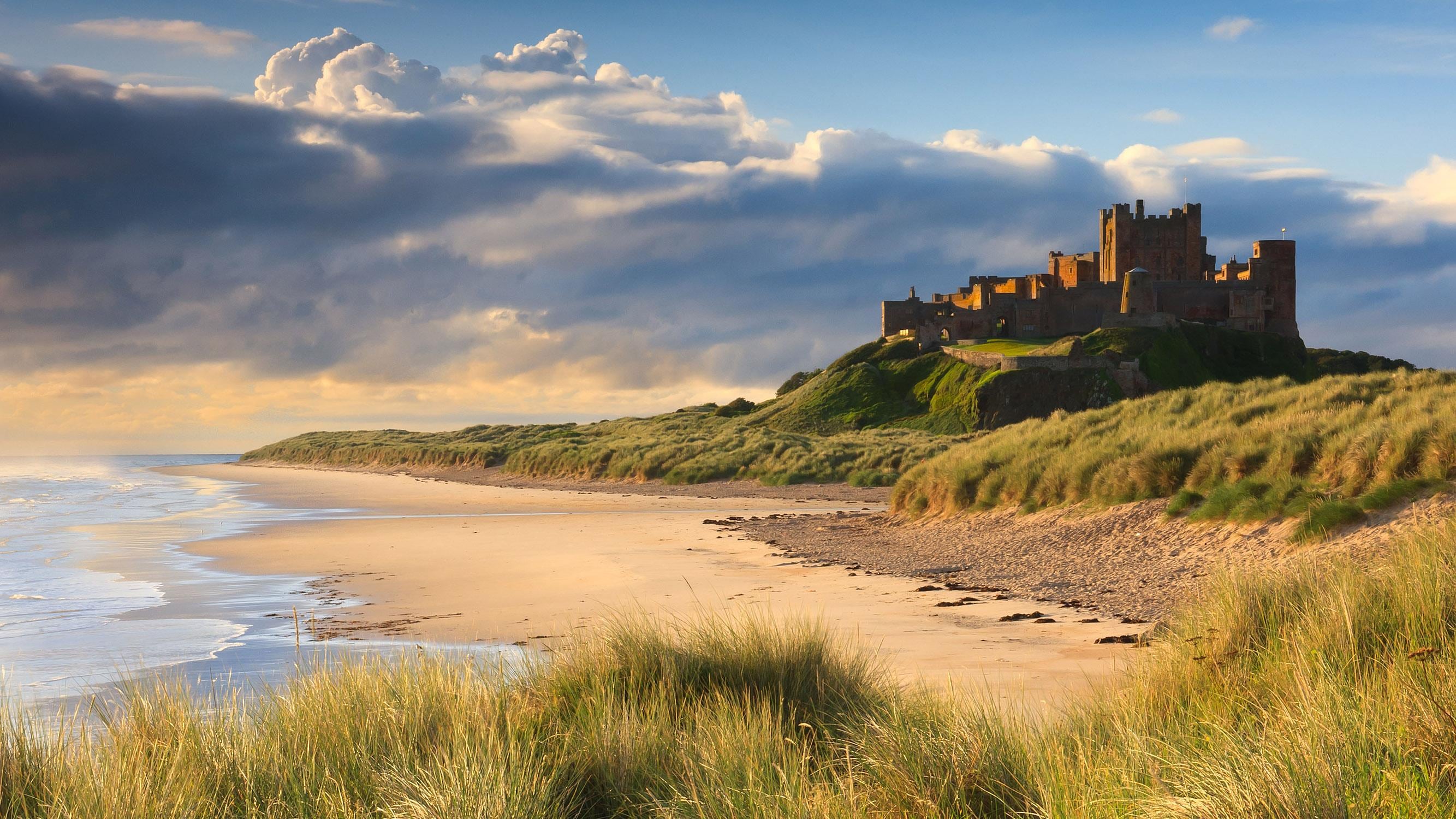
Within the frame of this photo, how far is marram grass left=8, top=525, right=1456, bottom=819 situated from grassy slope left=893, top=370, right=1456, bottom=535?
22.2 ft

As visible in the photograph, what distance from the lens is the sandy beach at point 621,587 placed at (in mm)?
8070

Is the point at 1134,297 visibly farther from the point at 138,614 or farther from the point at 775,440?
the point at 138,614

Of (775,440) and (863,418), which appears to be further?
(863,418)

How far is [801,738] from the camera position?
4.97 metres

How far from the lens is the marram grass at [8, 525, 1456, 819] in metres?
3.65

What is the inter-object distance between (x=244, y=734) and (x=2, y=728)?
100 cm

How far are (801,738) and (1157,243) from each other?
95.4 meters

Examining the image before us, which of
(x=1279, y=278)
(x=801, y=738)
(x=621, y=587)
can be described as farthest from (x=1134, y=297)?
(x=801, y=738)

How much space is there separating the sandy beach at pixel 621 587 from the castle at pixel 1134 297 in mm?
54236

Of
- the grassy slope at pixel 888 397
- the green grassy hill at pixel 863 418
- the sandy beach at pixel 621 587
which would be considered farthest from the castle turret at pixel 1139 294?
the sandy beach at pixel 621 587

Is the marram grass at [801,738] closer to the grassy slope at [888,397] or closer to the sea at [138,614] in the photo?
the sea at [138,614]

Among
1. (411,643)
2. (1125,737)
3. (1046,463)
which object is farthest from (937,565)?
(1125,737)

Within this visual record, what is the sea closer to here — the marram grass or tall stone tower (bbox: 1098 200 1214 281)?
the marram grass

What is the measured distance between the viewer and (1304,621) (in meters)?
5.48
